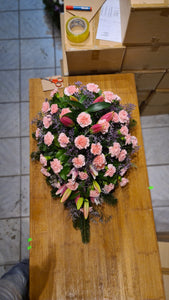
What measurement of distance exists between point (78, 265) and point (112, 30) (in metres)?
1.39

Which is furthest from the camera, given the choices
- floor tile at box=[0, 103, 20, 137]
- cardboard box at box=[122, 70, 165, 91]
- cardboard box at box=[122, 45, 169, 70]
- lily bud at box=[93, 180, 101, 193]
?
floor tile at box=[0, 103, 20, 137]

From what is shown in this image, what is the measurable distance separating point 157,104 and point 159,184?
784 millimetres

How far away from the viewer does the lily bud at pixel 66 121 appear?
103 cm

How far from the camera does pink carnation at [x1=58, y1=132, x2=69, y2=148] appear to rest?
3.40ft

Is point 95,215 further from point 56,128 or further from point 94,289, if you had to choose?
point 56,128

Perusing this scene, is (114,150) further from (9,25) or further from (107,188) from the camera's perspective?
(9,25)

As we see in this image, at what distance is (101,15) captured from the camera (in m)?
1.38

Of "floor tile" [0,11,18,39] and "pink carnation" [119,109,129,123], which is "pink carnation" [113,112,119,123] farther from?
"floor tile" [0,11,18,39]

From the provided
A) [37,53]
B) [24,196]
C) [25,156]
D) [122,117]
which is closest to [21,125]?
[25,156]

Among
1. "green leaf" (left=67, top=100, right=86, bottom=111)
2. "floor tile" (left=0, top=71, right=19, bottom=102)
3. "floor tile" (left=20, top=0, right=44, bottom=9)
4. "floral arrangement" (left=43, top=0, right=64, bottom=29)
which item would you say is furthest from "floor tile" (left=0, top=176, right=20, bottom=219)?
"floor tile" (left=20, top=0, right=44, bottom=9)

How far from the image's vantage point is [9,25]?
2.58m

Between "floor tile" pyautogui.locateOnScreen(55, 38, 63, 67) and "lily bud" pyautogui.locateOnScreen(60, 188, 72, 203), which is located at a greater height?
"floor tile" pyautogui.locateOnScreen(55, 38, 63, 67)

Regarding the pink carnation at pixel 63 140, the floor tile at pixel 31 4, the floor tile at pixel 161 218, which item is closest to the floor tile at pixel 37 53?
the floor tile at pixel 31 4

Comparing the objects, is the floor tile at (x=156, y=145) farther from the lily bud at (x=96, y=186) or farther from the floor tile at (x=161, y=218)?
the lily bud at (x=96, y=186)
